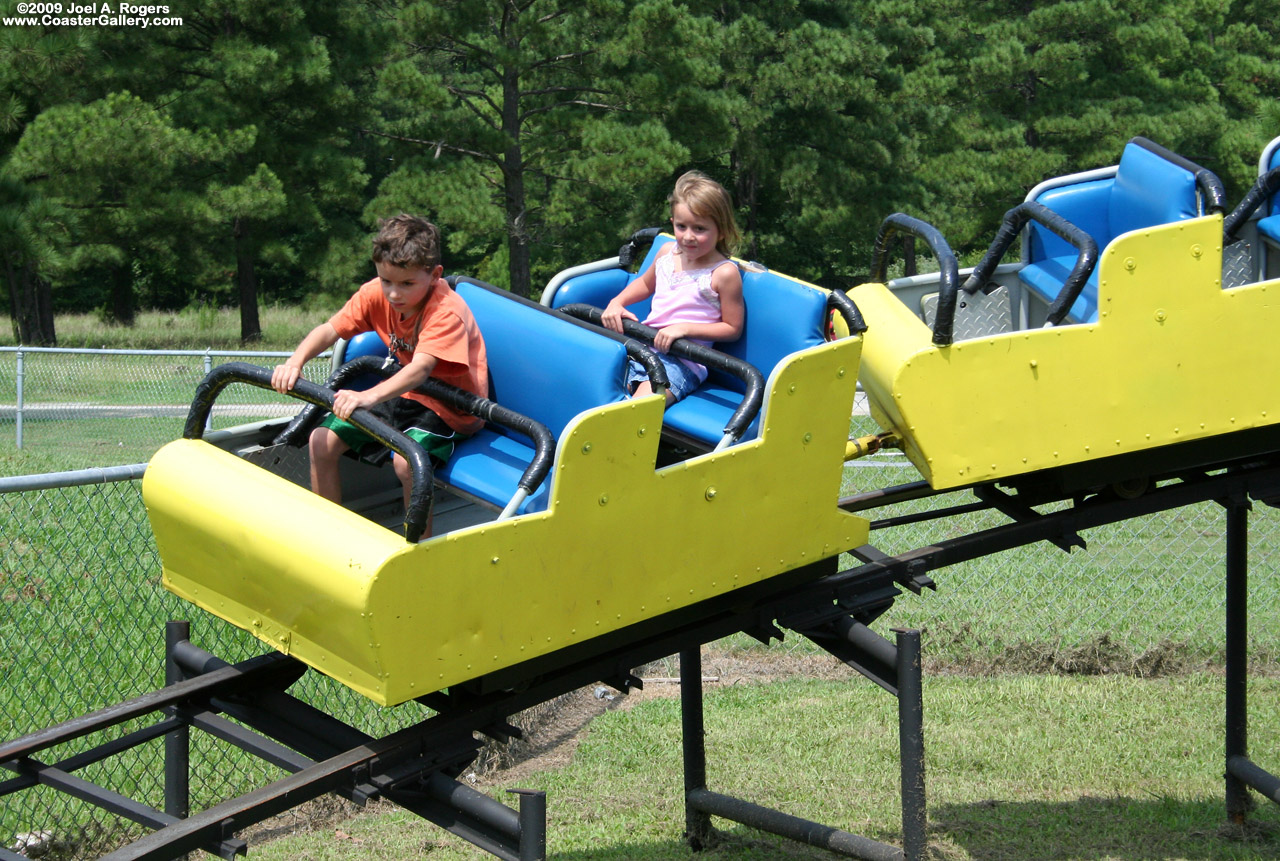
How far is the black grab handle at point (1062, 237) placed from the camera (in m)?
3.77

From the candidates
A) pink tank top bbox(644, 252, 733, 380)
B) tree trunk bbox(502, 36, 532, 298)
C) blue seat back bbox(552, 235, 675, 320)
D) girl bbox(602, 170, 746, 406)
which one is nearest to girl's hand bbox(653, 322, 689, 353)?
girl bbox(602, 170, 746, 406)

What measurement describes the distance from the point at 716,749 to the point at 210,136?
57.5ft

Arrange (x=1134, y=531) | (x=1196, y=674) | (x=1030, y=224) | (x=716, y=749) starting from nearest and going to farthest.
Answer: (x=1030, y=224) < (x=716, y=749) < (x=1196, y=674) < (x=1134, y=531)

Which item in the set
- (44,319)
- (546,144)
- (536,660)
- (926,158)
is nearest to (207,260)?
(44,319)

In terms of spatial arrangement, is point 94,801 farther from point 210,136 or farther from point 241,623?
point 210,136

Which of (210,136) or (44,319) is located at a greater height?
(210,136)

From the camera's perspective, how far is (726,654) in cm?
704

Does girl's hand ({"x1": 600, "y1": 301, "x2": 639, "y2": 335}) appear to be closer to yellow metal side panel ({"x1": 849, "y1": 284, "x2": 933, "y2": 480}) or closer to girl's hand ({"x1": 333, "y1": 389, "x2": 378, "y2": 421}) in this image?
yellow metal side panel ({"x1": 849, "y1": 284, "x2": 933, "y2": 480})

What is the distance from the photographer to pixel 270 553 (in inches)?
116

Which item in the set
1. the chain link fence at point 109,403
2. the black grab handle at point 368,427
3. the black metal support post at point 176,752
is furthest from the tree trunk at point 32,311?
the black grab handle at point 368,427

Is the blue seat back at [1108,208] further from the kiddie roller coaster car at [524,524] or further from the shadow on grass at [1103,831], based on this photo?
the shadow on grass at [1103,831]

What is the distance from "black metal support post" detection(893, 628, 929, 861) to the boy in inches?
52.7

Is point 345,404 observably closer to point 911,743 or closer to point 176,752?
point 176,752

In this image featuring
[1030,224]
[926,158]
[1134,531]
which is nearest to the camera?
[1030,224]
